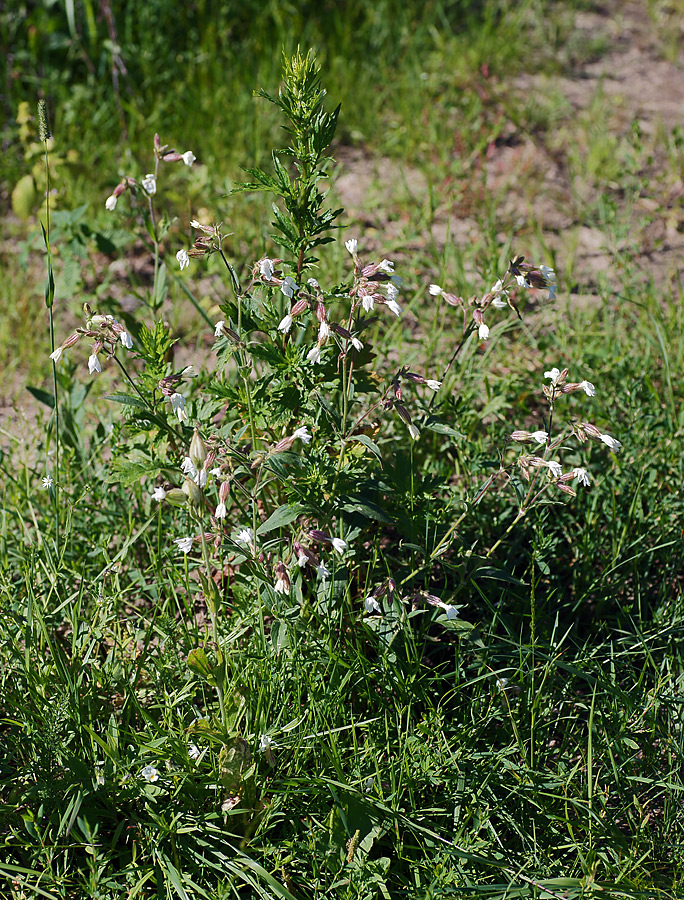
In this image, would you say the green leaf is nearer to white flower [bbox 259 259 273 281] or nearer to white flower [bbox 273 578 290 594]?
white flower [bbox 273 578 290 594]

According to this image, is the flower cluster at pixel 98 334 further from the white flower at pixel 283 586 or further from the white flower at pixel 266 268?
the white flower at pixel 283 586

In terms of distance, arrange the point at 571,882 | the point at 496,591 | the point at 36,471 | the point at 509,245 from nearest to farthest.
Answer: the point at 571,882 < the point at 496,591 < the point at 36,471 < the point at 509,245

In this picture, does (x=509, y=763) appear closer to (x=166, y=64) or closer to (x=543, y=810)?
(x=543, y=810)

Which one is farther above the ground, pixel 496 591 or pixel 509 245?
pixel 509 245

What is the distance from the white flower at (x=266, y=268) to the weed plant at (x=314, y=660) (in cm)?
3

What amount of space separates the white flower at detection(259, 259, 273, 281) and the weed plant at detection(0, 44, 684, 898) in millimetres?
28

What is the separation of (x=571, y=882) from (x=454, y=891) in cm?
23

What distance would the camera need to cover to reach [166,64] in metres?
4.49

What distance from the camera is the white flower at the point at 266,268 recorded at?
181 cm

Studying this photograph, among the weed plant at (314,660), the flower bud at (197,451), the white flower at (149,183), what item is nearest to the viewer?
the flower bud at (197,451)

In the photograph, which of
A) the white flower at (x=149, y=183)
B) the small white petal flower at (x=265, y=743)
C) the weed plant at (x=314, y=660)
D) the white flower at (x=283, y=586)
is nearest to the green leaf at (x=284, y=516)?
the weed plant at (x=314, y=660)

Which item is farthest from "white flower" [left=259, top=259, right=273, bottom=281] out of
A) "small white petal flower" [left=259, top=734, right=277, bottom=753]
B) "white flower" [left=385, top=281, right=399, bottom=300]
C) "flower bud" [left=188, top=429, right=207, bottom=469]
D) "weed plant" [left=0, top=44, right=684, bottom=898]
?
"small white petal flower" [left=259, top=734, right=277, bottom=753]

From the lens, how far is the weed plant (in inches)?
68.9

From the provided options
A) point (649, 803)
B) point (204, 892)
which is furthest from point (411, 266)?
point (204, 892)
